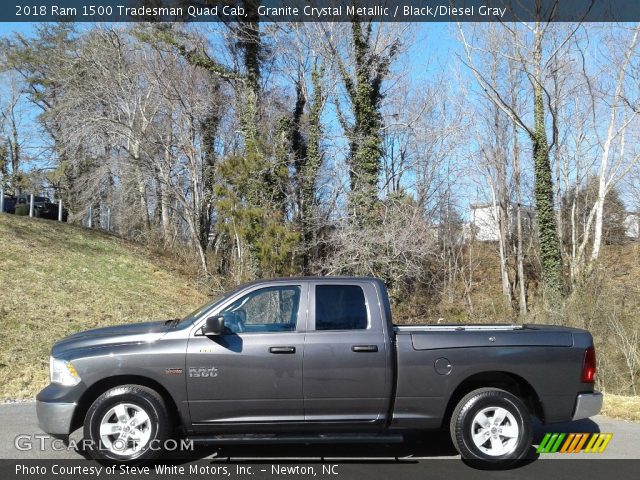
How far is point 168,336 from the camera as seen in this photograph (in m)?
5.95

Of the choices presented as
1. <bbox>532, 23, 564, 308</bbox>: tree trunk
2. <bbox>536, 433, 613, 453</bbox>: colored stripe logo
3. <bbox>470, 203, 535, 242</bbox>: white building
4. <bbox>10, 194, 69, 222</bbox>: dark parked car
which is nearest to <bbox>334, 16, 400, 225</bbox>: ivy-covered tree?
<bbox>532, 23, 564, 308</bbox>: tree trunk

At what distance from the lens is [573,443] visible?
6.76 m

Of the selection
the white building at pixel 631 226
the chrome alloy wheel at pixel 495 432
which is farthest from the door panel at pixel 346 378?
the white building at pixel 631 226

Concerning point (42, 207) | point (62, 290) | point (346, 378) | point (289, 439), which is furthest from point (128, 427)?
point (42, 207)

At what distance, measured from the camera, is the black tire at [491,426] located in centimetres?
591

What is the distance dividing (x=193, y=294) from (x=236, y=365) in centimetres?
1650

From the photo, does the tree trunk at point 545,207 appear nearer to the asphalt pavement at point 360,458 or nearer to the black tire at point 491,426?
the asphalt pavement at point 360,458

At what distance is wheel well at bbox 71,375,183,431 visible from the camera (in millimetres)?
5852

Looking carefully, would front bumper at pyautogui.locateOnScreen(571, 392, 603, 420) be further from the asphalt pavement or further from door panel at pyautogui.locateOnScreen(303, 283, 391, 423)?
door panel at pyautogui.locateOnScreen(303, 283, 391, 423)

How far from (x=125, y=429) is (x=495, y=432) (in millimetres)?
3605

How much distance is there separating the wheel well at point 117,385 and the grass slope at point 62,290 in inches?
180

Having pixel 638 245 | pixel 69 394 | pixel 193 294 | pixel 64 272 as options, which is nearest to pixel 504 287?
pixel 638 245

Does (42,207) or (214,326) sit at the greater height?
(42,207)

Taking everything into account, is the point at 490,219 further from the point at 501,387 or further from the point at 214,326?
the point at 214,326
